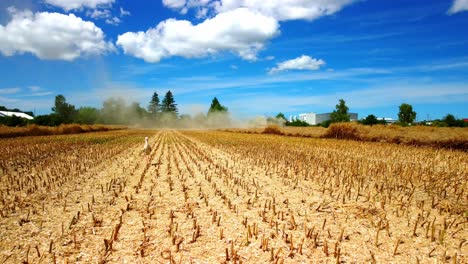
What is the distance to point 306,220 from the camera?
19.2 feet

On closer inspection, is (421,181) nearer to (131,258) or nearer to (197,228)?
(197,228)

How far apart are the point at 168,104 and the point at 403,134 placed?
109623 millimetres

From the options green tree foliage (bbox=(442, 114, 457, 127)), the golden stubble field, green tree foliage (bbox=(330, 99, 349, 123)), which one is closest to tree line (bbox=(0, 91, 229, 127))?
green tree foliage (bbox=(330, 99, 349, 123))

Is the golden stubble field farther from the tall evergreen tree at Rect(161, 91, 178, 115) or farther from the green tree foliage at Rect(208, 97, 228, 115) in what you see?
the tall evergreen tree at Rect(161, 91, 178, 115)

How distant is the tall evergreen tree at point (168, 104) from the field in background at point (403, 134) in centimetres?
9650

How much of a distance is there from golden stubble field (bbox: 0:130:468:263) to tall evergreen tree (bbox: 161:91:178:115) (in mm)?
113634

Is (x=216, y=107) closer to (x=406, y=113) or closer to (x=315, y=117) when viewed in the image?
(x=406, y=113)

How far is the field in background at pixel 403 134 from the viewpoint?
17844 millimetres

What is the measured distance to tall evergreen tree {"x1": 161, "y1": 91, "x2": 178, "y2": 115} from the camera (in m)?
122

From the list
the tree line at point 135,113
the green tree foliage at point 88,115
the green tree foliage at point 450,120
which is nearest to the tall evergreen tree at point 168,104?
the tree line at point 135,113

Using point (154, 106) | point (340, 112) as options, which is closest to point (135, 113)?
point (154, 106)

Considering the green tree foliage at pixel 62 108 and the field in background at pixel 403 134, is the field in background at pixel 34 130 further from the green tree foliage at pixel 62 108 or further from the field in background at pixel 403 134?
the green tree foliage at pixel 62 108

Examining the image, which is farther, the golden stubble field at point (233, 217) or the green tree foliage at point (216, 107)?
the green tree foliage at point (216, 107)

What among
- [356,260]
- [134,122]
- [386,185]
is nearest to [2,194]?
[356,260]
